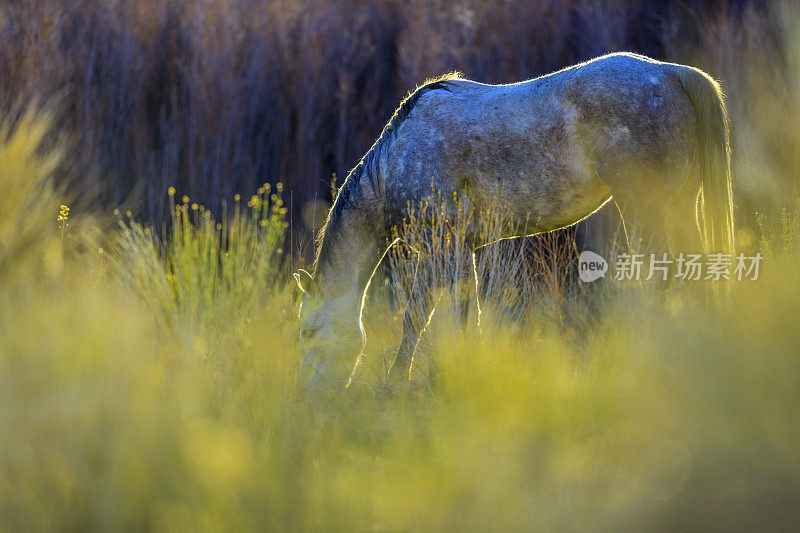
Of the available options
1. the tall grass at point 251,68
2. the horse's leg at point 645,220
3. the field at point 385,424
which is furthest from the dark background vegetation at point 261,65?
the field at point 385,424

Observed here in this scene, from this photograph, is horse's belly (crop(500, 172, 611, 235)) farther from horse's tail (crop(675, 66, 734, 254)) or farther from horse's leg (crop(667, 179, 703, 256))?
horse's tail (crop(675, 66, 734, 254))

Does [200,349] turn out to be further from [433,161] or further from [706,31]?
[706,31]

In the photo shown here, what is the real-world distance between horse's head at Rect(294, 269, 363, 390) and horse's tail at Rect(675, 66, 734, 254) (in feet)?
6.75

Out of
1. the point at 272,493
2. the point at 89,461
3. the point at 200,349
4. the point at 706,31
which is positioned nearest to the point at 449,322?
the point at 200,349

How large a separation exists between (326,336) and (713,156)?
2368 mm

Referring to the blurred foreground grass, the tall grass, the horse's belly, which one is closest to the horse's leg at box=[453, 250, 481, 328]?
the horse's belly

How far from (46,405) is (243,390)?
811 millimetres

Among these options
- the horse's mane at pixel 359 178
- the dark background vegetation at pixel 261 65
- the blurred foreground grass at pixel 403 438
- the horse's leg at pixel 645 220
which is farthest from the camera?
the dark background vegetation at pixel 261 65

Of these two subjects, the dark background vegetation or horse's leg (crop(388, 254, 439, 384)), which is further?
the dark background vegetation

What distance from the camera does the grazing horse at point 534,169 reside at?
4.26 m

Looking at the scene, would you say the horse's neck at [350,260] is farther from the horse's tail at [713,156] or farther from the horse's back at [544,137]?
the horse's tail at [713,156]

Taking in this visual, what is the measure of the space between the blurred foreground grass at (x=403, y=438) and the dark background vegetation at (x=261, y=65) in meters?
5.26

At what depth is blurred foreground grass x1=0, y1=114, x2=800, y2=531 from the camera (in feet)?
7.72

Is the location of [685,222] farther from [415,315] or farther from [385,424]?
[385,424]
